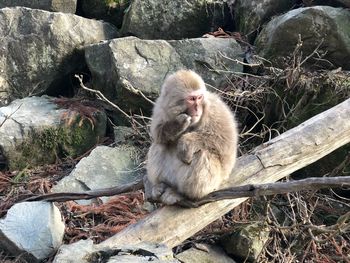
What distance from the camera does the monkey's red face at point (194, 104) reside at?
461 centimetres

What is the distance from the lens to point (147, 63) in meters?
7.73

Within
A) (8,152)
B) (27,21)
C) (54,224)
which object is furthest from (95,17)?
(54,224)

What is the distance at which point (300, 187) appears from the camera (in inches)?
158

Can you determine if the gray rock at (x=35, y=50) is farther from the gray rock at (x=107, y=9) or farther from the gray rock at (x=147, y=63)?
the gray rock at (x=107, y=9)

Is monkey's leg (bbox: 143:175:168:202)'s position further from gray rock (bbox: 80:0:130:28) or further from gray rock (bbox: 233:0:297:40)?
gray rock (bbox: 80:0:130:28)

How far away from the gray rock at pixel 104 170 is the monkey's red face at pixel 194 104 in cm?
243

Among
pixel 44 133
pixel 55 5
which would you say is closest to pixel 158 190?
pixel 44 133

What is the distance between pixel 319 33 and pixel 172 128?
354 centimetres

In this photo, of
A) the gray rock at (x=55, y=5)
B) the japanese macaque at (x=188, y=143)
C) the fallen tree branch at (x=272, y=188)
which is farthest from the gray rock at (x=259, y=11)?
the fallen tree branch at (x=272, y=188)

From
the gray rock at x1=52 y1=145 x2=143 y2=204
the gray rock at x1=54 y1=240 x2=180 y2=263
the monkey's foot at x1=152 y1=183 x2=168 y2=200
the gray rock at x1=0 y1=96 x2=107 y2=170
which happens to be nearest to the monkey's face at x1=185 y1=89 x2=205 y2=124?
the monkey's foot at x1=152 y1=183 x2=168 y2=200

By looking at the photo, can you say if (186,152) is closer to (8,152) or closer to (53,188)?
(53,188)

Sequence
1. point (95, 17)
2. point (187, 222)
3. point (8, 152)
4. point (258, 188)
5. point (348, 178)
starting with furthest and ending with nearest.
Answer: point (95, 17), point (8, 152), point (187, 222), point (258, 188), point (348, 178)

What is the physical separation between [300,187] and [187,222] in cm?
97

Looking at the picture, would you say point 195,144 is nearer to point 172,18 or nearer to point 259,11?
point 259,11
